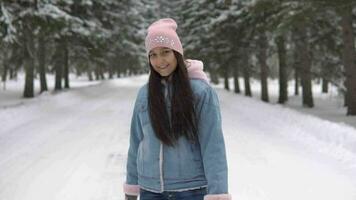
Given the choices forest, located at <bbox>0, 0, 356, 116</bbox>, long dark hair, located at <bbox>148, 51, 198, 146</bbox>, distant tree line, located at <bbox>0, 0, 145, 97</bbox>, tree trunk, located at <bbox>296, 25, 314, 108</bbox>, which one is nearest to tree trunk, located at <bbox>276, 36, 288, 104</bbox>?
forest, located at <bbox>0, 0, 356, 116</bbox>

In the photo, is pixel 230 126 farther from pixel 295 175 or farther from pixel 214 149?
pixel 214 149

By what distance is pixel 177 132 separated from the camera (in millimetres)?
2920

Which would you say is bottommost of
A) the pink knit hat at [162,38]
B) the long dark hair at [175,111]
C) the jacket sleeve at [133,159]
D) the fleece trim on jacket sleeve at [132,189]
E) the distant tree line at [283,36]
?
the fleece trim on jacket sleeve at [132,189]

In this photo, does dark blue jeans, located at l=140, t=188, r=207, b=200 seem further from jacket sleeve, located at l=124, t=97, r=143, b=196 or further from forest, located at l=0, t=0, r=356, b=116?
forest, located at l=0, t=0, r=356, b=116

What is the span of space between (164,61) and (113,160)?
22.9ft

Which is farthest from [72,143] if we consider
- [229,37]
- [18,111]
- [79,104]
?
[229,37]

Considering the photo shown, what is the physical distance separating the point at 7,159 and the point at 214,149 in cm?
781

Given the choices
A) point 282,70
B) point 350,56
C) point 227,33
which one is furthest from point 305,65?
point 350,56

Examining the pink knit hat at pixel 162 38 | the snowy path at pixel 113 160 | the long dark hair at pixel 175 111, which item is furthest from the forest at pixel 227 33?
the long dark hair at pixel 175 111

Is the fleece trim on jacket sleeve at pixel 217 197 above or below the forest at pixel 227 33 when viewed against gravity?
below

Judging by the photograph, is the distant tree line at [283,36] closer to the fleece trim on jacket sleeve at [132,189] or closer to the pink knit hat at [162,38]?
the pink knit hat at [162,38]

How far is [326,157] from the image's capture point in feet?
33.1

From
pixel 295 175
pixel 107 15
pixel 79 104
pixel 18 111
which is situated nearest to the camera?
pixel 295 175

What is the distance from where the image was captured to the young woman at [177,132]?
2916mm
